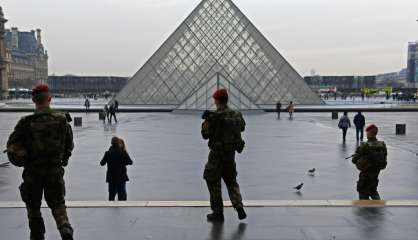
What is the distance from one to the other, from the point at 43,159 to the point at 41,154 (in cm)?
5

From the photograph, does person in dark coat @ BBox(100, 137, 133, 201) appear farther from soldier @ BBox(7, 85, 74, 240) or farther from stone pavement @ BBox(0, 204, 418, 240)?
soldier @ BBox(7, 85, 74, 240)

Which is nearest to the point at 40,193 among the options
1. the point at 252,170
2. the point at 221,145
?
the point at 221,145

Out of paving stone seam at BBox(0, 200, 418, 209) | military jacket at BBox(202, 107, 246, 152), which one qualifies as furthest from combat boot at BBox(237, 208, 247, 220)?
paving stone seam at BBox(0, 200, 418, 209)

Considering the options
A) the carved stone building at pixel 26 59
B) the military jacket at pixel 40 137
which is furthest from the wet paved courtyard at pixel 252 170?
the carved stone building at pixel 26 59

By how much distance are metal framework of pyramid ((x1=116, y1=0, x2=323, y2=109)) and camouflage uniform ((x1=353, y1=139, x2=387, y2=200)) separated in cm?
3993

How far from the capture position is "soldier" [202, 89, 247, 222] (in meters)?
5.60

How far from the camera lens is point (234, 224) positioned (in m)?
5.67

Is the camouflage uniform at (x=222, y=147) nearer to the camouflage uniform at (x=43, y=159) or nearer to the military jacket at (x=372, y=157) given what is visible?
the camouflage uniform at (x=43, y=159)

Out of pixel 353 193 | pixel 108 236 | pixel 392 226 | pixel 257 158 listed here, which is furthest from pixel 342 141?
pixel 108 236

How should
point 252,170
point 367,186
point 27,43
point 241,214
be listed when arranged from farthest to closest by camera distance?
point 27,43
point 252,170
point 367,186
point 241,214

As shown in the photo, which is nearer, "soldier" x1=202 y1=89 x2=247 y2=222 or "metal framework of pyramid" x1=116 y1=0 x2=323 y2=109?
"soldier" x1=202 y1=89 x2=247 y2=222

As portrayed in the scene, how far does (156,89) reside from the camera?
159 ft

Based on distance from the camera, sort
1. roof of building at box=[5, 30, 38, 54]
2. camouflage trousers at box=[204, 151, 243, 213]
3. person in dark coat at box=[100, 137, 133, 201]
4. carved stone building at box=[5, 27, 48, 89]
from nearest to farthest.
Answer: camouflage trousers at box=[204, 151, 243, 213], person in dark coat at box=[100, 137, 133, 201], carved stone building at box=[5, 27, 48, 89], roof of building at box=[5, 30, 38, 54]

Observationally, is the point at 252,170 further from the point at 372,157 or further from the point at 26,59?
the point at 26,59
